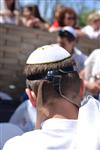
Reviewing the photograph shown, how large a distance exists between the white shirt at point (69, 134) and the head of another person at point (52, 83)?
0.22 ft

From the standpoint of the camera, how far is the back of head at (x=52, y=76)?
2189mm

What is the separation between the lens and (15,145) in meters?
2.16

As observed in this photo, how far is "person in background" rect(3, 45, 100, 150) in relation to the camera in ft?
6.88

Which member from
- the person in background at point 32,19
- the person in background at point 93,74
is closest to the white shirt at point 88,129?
the person in background at point 93,74

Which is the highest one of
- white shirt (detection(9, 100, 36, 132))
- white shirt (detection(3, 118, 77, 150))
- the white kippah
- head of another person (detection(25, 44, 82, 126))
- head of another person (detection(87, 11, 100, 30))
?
the white kippah

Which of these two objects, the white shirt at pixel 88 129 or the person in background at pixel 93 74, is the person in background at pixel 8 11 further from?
the white shirt at pixel 88 129

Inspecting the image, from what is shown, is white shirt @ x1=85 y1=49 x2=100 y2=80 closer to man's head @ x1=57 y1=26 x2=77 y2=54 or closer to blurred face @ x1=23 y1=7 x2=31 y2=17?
man's head @ x1=57 y1=26 x2=77 y2=54

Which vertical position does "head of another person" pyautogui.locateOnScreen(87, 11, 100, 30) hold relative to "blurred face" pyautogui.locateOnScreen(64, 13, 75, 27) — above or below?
below

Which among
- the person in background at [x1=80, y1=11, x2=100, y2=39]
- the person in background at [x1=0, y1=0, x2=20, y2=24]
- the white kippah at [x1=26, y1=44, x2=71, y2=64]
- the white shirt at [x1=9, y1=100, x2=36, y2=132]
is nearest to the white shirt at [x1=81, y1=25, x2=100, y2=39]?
the person in background at [x1=80, y1=11, x2=100, y2=39]

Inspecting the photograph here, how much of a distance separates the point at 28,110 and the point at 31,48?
314 cm

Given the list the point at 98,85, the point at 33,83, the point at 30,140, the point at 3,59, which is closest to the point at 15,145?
the point at 30,140

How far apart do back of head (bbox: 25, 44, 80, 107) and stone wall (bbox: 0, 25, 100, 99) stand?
472 cm

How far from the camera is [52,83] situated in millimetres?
2195

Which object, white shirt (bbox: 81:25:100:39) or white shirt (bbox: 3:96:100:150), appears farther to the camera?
white shirt (bbox: 81:25:100:39)
